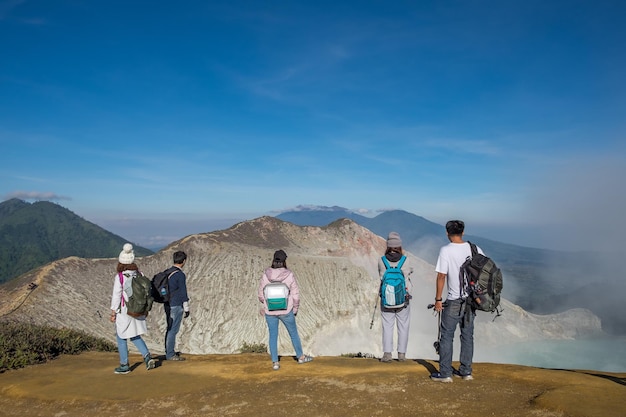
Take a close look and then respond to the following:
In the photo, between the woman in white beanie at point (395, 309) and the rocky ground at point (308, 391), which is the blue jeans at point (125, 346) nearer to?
the rocky ground at point (308, 391)

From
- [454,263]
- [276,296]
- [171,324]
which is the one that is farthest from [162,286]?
[454,263]

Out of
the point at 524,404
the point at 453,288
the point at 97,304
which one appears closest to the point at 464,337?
the point at 453,288

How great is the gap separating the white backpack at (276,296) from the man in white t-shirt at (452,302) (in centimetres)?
352

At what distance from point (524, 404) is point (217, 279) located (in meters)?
62.8

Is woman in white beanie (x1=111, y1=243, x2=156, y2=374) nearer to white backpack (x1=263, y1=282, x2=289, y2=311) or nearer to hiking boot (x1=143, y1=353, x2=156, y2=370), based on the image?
Answer: hiking boot (x1=143, y1=353, x2=156, y2=370)

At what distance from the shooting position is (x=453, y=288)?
8.54 metres

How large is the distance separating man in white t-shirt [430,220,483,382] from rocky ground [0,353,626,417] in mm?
638

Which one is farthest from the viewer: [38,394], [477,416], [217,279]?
[217,279]

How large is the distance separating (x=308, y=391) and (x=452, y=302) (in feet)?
11.3

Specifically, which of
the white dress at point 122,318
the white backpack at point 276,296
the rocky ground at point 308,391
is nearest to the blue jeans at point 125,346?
the white dress at point 122,318

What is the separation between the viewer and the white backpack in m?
10.1

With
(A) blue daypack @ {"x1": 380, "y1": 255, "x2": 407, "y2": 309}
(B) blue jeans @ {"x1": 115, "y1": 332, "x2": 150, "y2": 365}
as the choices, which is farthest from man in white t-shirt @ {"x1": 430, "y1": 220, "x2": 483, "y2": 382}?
(B) blue jeans @ {"x1": 115, "y1": 332, "x2": 150, "y2": 365}

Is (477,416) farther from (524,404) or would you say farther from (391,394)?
(391,394)

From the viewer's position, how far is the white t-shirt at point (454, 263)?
8.51 meters
